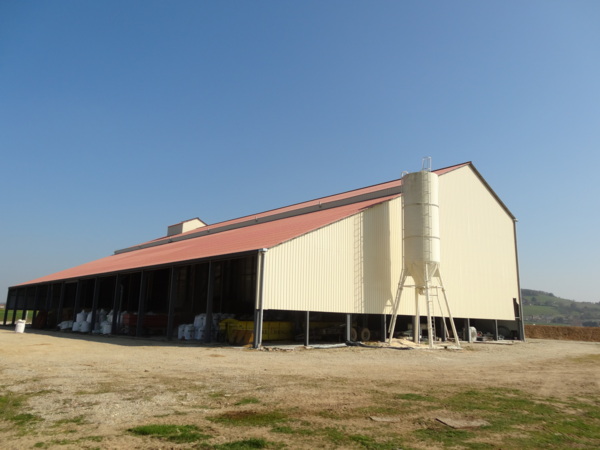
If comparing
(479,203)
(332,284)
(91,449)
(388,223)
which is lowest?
(91,449)

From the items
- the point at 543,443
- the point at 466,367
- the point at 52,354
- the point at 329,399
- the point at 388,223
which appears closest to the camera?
the point at 543,443

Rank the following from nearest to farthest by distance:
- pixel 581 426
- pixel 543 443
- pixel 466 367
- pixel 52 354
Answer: pixel 543 443 < pixel 581 426 < pixel 466 367 < pixel 52 354

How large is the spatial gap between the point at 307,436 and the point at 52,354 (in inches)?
567

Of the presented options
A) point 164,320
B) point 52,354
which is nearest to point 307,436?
point 52,354

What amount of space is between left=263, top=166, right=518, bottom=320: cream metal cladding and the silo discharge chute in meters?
1.01

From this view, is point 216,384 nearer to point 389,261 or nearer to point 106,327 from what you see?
point 389,261

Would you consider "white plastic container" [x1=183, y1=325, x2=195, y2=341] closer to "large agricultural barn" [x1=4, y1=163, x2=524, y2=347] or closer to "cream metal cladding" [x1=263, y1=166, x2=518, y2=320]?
"large agricultural barn" [x1=4, y1=163, x2=524, y2=347]

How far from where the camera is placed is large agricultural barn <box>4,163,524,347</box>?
22250 mm

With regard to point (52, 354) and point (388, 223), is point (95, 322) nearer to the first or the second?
point (52, 354)

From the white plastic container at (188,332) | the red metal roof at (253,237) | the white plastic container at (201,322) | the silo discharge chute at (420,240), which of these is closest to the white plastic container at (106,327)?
the red metal roof at (253,237)

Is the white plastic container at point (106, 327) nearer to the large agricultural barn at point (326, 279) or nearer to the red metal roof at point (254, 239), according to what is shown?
the large agricultural barn at point (326, 279)

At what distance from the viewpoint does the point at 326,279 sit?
23.0 m

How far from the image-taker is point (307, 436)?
648 centimetres

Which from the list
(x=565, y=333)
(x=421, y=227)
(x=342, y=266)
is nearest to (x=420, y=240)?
(x=421, y=227)
